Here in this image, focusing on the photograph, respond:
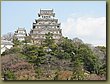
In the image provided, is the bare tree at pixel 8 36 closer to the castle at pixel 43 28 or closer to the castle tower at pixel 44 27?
the castle at pixel 43 28

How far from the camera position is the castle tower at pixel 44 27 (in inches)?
148

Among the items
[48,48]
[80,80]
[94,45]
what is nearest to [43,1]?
[48,48]

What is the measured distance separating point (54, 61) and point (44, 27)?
0.44m

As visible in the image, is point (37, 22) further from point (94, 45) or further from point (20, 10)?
point (94, 45)

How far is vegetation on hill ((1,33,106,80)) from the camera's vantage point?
12.2 feet

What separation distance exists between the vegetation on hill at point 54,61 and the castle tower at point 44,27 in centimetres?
6

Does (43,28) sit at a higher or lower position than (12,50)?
higher

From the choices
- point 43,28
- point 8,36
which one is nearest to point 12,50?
point 8,36

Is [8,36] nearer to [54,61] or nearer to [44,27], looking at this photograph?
[44,27]

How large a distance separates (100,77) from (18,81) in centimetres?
99

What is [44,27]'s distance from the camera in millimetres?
3812

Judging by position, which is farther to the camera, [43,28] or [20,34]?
[43,28]

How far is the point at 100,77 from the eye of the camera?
3711mm

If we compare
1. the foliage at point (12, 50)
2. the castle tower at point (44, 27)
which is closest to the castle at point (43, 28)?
the castle tower at point (44, 27)
